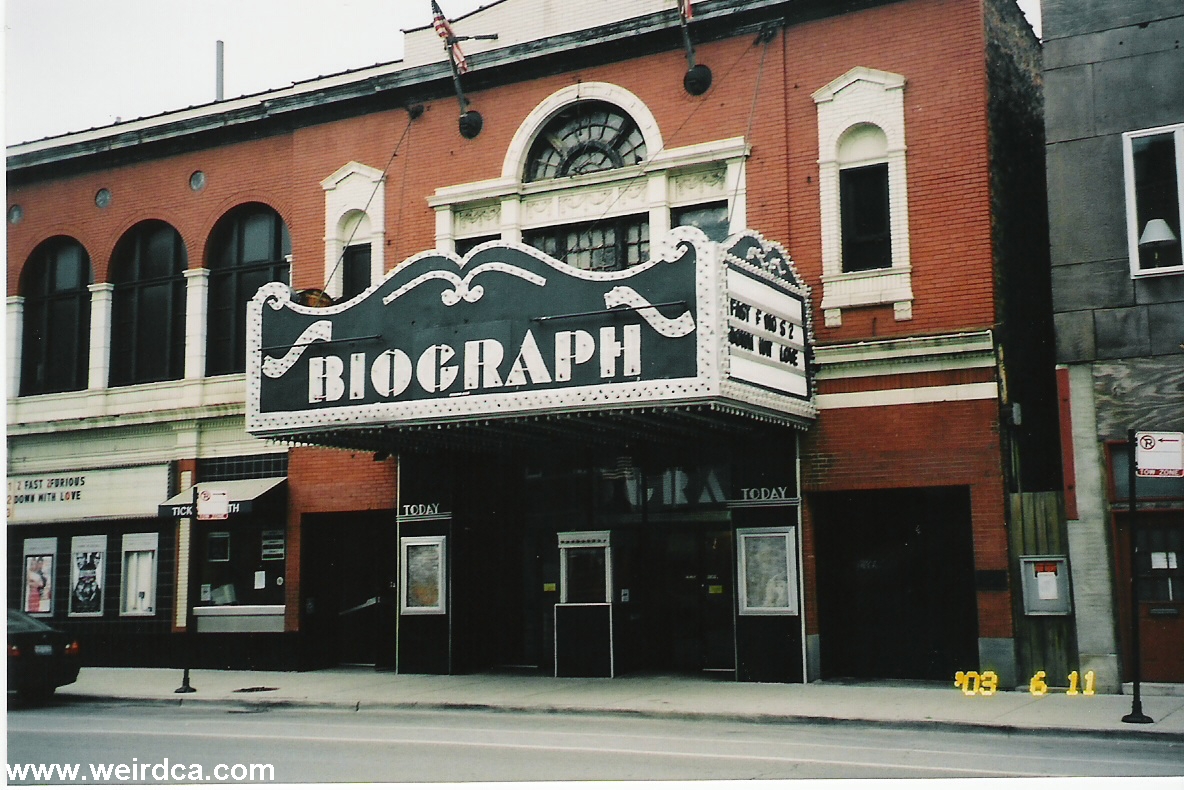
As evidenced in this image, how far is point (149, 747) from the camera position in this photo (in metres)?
13.6

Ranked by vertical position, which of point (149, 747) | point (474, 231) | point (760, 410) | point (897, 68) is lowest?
point (149, 747)

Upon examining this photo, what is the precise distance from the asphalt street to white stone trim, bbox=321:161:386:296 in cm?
851

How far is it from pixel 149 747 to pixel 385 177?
11.0 metres

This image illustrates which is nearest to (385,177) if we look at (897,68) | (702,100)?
(702,100)

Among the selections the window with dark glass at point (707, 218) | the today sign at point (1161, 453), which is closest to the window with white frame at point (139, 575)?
the window with dark glass at point (707, 218)

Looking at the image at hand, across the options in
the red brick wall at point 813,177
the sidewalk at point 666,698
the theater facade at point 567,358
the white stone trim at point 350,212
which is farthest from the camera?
the white stone trim at point 350,212

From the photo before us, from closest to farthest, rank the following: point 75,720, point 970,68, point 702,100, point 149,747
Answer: point 149,747, point 75,720, point 970,68, point 702,100

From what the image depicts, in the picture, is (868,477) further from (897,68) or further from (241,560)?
(241,560)

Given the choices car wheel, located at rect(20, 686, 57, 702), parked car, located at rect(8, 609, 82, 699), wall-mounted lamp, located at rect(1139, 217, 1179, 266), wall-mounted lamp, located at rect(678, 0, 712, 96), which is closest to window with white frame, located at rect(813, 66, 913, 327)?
wall-mounted lamp, located at rect(678, 0, 712, 96)

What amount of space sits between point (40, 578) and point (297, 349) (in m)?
9.13

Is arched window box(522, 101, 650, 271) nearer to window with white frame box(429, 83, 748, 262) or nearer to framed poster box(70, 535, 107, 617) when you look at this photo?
window with white frame box(429, 83, 748, 262)

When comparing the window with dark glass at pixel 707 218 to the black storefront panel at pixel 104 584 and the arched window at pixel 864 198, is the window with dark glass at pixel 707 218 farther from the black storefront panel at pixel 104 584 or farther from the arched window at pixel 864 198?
the black storefront panel at pixel 104 584
